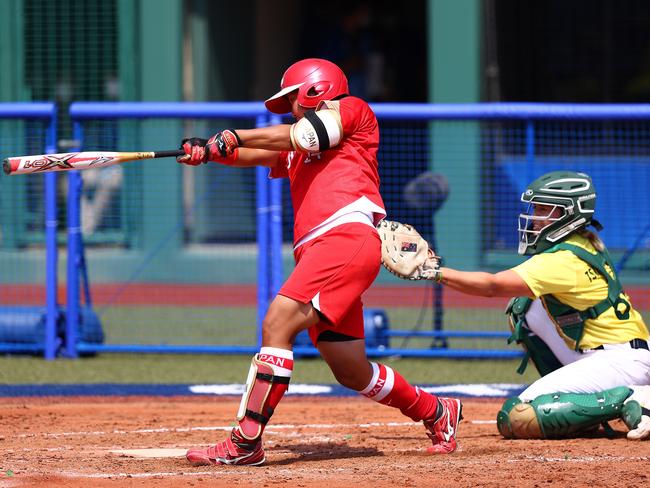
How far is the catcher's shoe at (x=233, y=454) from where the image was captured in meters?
5.21

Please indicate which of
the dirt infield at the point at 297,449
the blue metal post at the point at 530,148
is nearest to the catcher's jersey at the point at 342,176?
the dirt infield at the point at 297,449

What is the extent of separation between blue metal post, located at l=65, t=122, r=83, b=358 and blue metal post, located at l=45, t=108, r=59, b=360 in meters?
0.11

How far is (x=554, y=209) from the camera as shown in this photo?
19.7 feet

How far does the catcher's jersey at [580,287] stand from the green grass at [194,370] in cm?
203

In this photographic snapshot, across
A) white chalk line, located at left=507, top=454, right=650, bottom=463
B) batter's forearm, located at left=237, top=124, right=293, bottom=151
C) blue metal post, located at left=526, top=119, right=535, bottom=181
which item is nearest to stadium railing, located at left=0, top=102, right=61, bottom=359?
blue metal post, located at left=526, top=119, right=535, bottom=181

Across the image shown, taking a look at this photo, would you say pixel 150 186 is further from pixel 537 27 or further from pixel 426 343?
pixel 537 27

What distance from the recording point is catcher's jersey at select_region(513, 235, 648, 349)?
18.8ft

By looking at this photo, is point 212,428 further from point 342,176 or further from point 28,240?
point 28,240

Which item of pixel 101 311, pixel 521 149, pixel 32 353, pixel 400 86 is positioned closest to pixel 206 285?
pixel 101 311

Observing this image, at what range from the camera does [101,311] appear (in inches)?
380

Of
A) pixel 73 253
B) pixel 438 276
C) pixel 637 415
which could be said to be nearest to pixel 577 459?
pixel 637 415

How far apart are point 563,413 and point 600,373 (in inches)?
13.0

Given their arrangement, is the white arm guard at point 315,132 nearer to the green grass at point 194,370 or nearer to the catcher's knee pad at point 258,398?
the catcher's knee pad at point 258,398

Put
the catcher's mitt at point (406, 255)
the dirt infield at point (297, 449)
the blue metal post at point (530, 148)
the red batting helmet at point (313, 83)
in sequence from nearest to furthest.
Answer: the dirt infield at point (297, 449), the catcher's mitt at point (406, 255), the red batting helmet at point (313, 83), the blue metal post at point (530, 148)
